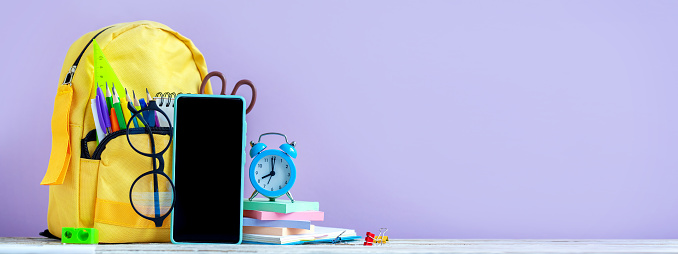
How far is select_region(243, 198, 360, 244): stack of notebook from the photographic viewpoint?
2.92 ft

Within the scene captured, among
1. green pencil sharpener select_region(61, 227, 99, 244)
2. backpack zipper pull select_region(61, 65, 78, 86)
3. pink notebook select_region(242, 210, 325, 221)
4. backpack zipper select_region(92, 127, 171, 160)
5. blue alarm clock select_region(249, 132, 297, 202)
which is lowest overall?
green pencil sharpener select_region(61, 227, 99, 244)

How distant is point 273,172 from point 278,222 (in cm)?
9

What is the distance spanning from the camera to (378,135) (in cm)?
115

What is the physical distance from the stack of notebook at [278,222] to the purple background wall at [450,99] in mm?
224

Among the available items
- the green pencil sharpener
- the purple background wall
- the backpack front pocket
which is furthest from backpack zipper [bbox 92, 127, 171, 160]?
the purple background wall

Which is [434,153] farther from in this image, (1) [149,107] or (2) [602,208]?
(1) [149,107]

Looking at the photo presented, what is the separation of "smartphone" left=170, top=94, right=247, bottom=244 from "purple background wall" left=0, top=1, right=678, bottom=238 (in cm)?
27

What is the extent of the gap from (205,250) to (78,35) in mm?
590

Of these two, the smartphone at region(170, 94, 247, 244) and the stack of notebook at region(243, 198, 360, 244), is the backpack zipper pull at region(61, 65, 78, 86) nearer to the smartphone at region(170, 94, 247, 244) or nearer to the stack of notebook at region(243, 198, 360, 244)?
the smartphone at region(170, 94, 247, 244)

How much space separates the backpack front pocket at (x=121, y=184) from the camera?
85 cm

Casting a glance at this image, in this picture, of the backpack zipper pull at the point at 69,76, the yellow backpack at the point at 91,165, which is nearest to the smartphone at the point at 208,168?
the yellow backpack at the point at 91,165

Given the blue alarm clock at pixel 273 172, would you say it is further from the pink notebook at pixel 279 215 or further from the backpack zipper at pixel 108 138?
the backpack zipper at pixel 108 138

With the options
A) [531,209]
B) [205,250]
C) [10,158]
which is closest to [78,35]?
[10,158]

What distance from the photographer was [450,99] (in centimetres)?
117
